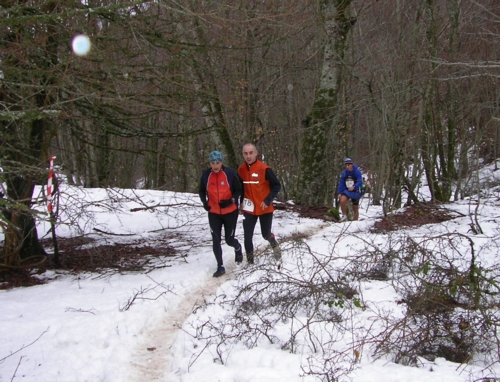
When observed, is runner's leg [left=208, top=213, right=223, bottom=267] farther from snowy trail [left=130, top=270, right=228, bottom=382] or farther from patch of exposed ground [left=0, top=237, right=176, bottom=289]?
patch of exposed ground [left=0, top=237, right=176, bottom=289]

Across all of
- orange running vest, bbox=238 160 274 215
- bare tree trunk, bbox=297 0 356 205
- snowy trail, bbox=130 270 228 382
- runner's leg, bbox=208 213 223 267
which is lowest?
snowy trail, bbox=130 270 228 382

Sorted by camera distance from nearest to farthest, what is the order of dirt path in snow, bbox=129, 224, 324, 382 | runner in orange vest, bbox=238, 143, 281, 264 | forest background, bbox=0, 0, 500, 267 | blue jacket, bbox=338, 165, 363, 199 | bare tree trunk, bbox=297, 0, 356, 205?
dirt path in snow, bbox=129, 224, 324, 382
forest background, bbox=0, 0, 500, 267
runner in orange vest, bbox=238, 143, 281, 264
blue jacket, bbox=338, 165, 363, 199
bare tree trunk, bbox=297, 0, 356, 205

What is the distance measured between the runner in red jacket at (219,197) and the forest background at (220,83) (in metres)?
0.53

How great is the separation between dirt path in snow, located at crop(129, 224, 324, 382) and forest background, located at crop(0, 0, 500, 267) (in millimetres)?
1701

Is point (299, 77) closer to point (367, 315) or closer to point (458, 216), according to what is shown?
point (458, 216)

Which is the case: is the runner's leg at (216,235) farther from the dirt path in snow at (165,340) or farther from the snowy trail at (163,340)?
the snowy trail at (163,340)

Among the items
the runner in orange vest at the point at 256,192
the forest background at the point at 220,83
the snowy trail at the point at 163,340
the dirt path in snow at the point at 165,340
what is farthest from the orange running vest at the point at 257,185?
the snowy trail at the point at 163,340

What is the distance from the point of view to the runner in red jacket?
6.52m

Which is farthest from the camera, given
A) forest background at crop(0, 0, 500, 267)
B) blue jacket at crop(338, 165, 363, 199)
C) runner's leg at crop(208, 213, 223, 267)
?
blue jacket at crop(338, 165, 363, 199)

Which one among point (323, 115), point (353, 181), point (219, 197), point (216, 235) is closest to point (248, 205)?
point (219, 197)

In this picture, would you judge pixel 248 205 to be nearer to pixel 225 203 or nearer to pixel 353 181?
pixel 225 203

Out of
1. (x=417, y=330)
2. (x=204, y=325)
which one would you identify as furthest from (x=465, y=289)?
(x=204, y=325)

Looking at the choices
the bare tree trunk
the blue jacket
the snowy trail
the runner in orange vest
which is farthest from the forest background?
the snowy trail

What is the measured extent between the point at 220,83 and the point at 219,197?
247 centimetres
